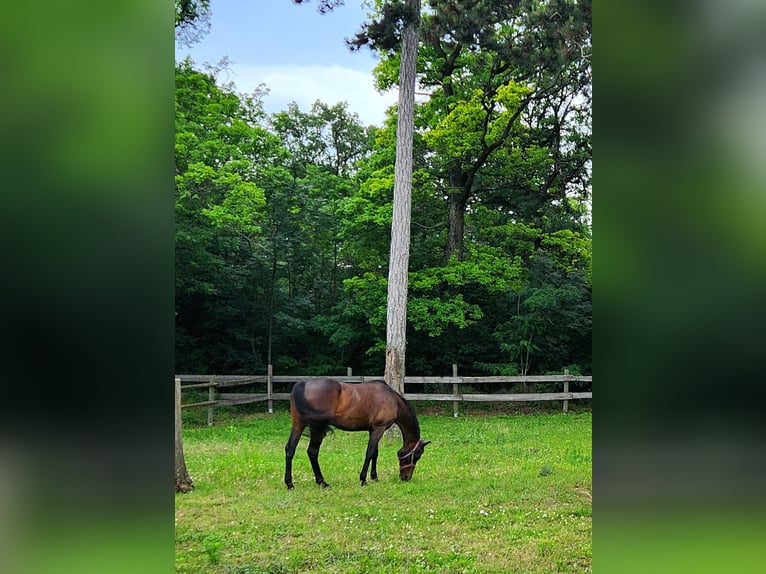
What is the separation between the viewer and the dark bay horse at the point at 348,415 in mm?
4949

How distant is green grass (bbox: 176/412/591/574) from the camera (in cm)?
337

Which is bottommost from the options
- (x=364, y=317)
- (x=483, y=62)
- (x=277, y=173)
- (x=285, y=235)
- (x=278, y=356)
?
(x=278, y=356)

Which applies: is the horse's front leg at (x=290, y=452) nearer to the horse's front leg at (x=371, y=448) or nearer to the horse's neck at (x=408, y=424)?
the horse's front leg at (x=371, y=448)

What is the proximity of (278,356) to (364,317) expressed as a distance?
76.3 inches

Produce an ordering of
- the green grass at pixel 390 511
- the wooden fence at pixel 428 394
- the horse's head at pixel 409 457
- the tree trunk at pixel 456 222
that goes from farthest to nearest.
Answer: the tree trunk at pixel 456 222
the wooden fence at pixel 428 394
the horse's head at pixel 409 457
the green grass at pixel 390 511

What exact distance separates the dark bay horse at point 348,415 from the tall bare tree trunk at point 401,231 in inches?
72.3

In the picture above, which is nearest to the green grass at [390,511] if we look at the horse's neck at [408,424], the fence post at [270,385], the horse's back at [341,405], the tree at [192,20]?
the horse's neck at [408,424]

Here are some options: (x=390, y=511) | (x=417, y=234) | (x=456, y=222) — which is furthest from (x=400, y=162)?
(x=390, y=511)

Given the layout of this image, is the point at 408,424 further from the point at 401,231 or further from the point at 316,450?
the point at 401,231
